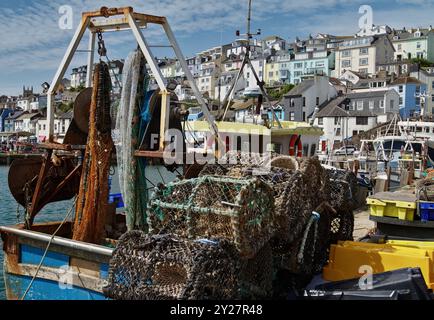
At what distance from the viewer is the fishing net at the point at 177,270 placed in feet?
13.4

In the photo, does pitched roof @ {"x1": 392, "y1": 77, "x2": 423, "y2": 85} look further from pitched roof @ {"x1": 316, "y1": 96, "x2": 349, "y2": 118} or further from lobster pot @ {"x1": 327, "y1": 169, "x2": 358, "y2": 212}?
lobster pot @ {"x1": 327, "y1": 169, "x2": 358, "y2": 212}

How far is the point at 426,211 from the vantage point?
8.80 meters

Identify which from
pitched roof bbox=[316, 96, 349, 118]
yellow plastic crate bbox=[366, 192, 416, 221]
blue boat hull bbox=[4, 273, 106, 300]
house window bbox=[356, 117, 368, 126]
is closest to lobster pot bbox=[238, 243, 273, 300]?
blue boat hull bbox=[4, 273, 106, 300]

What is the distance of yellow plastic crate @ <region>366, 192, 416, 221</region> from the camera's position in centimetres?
895

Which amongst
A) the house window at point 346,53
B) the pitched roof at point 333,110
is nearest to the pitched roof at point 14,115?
the house window at point 346,53

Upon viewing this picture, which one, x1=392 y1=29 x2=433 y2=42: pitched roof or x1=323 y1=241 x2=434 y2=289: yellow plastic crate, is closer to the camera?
x1=323 y1=241 x2=434 y2=289: yellow plastic crate

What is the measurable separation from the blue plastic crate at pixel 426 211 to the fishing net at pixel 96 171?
18.6ft

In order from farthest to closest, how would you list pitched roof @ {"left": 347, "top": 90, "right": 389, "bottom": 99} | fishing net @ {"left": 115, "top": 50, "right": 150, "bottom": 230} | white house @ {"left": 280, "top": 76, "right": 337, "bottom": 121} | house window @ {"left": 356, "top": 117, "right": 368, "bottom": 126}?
white house @ {"left": 280, "top": 76, "right": 337, "bottom": 121} → pitched roof @ {"left": 347, "top": 90, "right": 389, "bottom": 99} → house window @ {"left": 356, "top": 117, "right": 368, "bottom": 126} → fishing net @ {"left": 115, "top": 50, "right": 150, "bottom": 230}

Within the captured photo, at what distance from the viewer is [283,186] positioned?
5727 millimetres

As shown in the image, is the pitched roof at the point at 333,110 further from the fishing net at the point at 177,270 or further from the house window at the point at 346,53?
the fishing net at the point at 177,270

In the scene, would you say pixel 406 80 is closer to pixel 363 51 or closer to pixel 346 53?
pixel 363 51

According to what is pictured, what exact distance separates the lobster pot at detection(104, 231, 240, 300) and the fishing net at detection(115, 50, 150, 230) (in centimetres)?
191

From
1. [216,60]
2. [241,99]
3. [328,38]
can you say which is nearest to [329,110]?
[241,99]

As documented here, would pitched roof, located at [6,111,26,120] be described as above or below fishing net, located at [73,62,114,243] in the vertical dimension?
above
